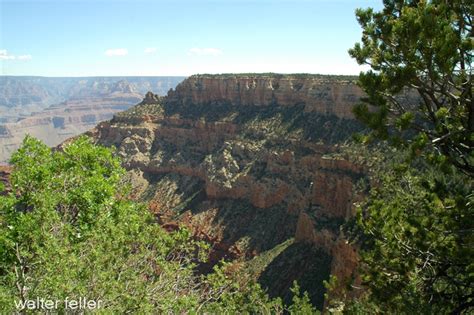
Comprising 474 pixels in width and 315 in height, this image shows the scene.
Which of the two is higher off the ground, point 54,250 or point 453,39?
point 453,39

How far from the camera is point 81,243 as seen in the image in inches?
427

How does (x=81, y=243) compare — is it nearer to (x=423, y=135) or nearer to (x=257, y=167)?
(x=423, y=135)

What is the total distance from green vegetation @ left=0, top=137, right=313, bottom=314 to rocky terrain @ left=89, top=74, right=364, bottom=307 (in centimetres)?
2065

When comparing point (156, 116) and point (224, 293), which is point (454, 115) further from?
point (156, 116)

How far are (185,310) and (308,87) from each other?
55603 millimetres

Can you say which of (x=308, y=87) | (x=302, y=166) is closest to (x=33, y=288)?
(x=302, y=166)

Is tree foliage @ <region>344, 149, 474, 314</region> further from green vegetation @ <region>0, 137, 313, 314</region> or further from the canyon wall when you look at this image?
the canyon wall

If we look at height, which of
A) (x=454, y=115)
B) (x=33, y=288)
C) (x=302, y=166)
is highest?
(x=454, y=115)

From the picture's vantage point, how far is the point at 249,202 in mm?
57562

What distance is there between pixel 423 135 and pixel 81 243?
28.3ft

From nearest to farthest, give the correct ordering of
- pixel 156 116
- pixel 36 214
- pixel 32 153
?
pixel 36 214 → pixel 32 153 → pixel 156 116

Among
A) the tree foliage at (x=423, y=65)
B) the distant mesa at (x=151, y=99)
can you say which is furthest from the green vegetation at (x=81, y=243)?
the distant mesa at (x=151, y=99)

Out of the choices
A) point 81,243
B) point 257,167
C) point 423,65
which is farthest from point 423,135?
point 257,167

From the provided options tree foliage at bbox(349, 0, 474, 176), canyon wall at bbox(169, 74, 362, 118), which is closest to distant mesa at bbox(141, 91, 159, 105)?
canyon wall at bbox(169, 74, 362, 118)
